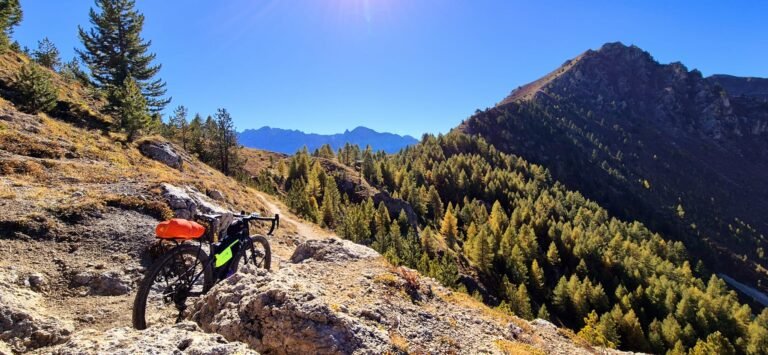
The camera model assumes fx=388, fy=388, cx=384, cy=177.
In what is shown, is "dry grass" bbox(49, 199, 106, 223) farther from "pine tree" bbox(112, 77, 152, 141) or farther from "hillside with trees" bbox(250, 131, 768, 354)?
"hillside with trees" bbox(250, 131, 768, 354)

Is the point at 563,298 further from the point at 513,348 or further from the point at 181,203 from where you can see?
the point at 181,203

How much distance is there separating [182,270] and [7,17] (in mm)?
56639

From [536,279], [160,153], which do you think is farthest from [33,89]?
[536,279]

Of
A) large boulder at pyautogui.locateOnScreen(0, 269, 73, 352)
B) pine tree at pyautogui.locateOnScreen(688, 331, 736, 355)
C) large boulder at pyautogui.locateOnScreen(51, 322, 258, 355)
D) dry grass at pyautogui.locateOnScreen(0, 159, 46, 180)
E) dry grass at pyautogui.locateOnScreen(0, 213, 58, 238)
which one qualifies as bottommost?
pine tree at pyautogui.locateOnScreen(688, 331, 736, 355)

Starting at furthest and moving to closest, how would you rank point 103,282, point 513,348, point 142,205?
1. point 142,205
2. point 513,348
3. point 103,282

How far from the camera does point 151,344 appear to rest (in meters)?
5.74

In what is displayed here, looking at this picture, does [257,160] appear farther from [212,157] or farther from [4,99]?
[4,99]

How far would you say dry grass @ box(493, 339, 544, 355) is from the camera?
10.3m

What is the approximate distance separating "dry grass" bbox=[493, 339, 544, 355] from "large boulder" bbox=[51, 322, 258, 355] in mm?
7024

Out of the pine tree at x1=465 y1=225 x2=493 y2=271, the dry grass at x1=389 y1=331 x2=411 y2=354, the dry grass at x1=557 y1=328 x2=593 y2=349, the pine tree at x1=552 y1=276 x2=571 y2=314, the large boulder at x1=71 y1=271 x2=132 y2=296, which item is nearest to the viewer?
the dry grass at x1=389 y1=331 x2=411 y2=354

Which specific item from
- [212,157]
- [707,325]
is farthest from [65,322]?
[707,325]

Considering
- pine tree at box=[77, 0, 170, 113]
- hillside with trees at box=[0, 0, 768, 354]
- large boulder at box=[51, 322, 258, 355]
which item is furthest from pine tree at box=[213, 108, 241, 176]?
large boulder at box=[51, 322, 258, 355]

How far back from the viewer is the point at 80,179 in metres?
18.2

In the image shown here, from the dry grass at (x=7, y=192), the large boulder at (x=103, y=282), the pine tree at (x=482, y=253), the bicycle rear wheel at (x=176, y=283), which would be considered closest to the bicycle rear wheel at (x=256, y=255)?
the bicycle rear wheel at (x=176, y=283)
